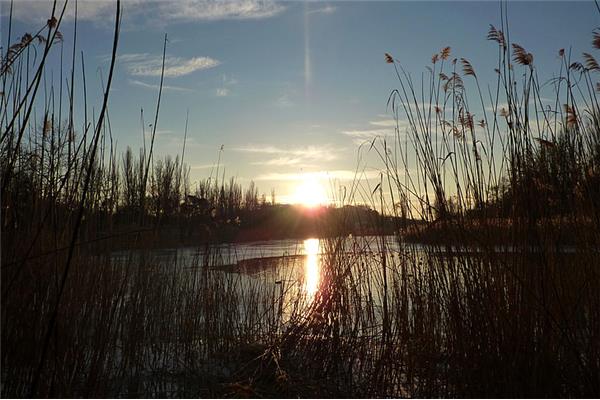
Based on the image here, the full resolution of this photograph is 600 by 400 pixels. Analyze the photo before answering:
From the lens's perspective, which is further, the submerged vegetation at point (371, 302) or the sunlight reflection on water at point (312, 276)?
the sunlight reflection on water at point (312, 276)

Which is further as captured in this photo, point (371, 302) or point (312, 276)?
point (312, 276)

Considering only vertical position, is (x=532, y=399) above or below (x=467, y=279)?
below

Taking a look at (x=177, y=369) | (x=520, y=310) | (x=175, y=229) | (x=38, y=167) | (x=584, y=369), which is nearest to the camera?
(x=584, y=369)

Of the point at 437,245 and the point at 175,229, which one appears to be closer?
the point at 437,245

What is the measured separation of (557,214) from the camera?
2.38m

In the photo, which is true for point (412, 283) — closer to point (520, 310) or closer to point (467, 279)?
point (467, 279)

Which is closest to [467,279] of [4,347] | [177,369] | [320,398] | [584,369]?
[584,369]

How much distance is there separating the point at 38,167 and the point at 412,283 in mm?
2026

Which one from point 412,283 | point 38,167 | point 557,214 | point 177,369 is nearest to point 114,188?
point 38,167

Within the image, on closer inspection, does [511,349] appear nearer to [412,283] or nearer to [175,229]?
[412,283]

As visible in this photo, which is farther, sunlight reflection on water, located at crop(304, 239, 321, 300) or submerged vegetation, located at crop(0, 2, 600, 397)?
sunlight reflection on water, located at crop(304, 239, 321, 300)

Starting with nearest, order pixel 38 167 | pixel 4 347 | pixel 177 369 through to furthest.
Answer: pixel 4 347
pixel 38 167
pixel 177 369

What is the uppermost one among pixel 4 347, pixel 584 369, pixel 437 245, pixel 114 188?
pixel 114 188

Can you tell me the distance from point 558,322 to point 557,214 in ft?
1.83
